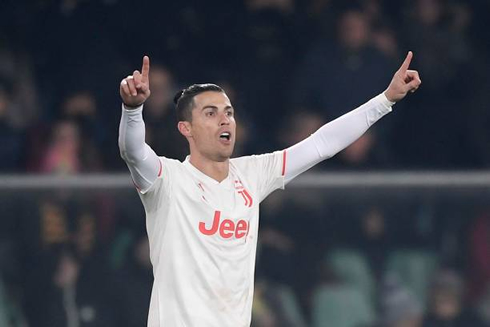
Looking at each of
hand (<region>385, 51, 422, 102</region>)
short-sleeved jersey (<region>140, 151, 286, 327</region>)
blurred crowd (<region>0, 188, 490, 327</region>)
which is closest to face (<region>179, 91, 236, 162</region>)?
short-sleeved jersey (<region>140, 151, 286, 327</region>)

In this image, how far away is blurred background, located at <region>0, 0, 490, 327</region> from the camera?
7.14 m

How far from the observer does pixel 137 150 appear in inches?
172

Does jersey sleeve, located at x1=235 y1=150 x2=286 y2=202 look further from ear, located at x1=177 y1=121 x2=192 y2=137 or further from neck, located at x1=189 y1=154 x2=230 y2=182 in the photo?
ear, located at x1=177 y1=121 x2=192 y2=137

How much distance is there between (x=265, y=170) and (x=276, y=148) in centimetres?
257

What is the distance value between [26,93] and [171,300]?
3.39 meters

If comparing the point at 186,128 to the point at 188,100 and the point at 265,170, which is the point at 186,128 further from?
the point at 265,170

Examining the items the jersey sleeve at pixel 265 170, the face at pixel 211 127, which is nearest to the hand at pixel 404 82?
the jersey sleeve at pixel 265 170

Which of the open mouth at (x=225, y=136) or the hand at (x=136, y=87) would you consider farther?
the open mouth at (x=225, y=136)

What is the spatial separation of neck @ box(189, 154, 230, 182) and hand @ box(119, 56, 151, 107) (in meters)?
0.53

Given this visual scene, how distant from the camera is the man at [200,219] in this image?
178 inches

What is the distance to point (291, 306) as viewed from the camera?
712 centimetres

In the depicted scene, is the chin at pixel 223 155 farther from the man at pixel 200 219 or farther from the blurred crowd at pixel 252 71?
the blurred crowd at pixel 252 71

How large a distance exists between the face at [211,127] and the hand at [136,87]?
1.53 ft

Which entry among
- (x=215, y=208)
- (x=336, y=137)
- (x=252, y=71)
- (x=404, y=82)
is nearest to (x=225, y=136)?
(x=215, y=208)
